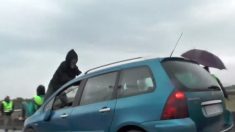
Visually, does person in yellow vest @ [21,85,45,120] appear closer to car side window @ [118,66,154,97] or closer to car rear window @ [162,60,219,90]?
car side window @ [118,66,154,97]

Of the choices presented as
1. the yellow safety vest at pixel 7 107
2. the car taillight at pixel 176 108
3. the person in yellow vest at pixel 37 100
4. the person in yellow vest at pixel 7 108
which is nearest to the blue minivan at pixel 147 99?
the car taillight at pixel 176 108

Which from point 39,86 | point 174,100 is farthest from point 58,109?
point 39,86

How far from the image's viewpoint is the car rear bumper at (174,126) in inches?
275

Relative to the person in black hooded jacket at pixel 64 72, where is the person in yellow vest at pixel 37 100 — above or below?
below

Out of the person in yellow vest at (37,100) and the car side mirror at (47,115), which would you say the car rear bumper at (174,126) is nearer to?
the car side mirror at (47,115)

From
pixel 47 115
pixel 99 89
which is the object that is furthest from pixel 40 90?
pixel 99 89

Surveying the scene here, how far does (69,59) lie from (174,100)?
5.08m

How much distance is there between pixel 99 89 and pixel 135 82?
2.78ft

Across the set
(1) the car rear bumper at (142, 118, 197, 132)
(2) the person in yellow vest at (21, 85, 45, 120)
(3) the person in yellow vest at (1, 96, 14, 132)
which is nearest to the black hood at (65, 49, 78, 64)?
(2) the person in yellow vest at (21, 85, 45, 120)

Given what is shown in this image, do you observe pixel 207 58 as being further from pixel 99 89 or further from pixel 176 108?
pixel 176 108

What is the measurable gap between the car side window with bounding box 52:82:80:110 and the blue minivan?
7cm

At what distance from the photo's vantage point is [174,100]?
23.5ft

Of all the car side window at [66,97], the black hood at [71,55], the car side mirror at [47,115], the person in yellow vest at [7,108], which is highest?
the black hood at [71,55]

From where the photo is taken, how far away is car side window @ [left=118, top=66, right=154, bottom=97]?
24.7 ft
